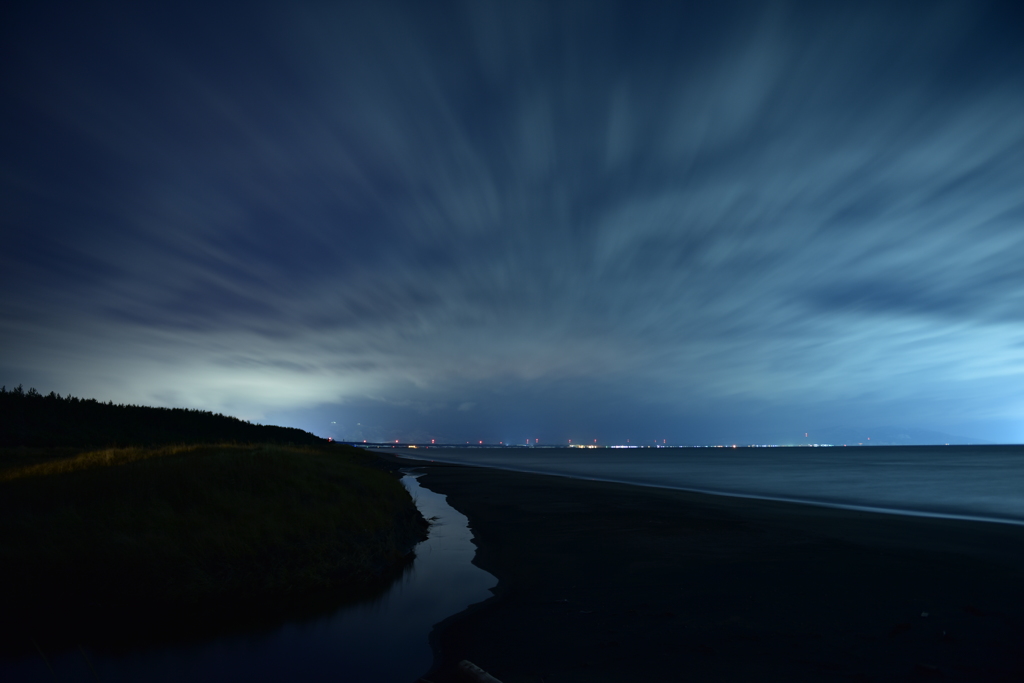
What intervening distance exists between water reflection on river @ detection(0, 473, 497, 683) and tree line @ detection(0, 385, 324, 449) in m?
44.8

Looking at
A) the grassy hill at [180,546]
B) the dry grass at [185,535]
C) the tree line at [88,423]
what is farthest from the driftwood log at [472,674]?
the tree line at [88,423]

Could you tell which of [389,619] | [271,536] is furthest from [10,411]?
[389,619]

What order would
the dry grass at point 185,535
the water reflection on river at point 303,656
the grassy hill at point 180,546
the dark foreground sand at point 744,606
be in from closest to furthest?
1. the dark foreground sand at point 744,606
2. the water reflection on river at point 303,656
3. the grassy hill at point 180,546
4. the dry grass at point 185,535

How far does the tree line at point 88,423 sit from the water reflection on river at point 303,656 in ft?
147

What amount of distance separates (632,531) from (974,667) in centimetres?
1269

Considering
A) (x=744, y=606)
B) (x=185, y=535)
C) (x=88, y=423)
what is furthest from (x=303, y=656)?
(x=88, y=423)

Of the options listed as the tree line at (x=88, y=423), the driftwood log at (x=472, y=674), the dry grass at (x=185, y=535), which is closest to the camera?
the driftwood log at (x=472, y=674)

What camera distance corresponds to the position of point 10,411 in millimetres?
45188

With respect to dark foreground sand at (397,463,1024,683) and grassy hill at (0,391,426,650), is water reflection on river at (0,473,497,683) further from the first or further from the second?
grassy hill at (0,391,426,650)

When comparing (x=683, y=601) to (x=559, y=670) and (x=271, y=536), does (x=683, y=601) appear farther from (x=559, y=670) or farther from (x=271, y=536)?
(x=271, y=536)

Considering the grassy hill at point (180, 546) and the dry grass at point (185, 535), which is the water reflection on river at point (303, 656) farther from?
the dry grass at point (185, 535)

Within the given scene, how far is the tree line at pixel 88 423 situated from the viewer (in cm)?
4366

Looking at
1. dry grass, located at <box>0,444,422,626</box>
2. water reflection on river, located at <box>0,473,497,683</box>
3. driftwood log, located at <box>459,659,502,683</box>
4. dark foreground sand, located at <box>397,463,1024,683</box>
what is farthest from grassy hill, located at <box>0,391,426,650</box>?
driftwood log, located at <box>459,659,502,683</box>

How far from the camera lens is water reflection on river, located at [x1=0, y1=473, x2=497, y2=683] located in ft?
26.1
